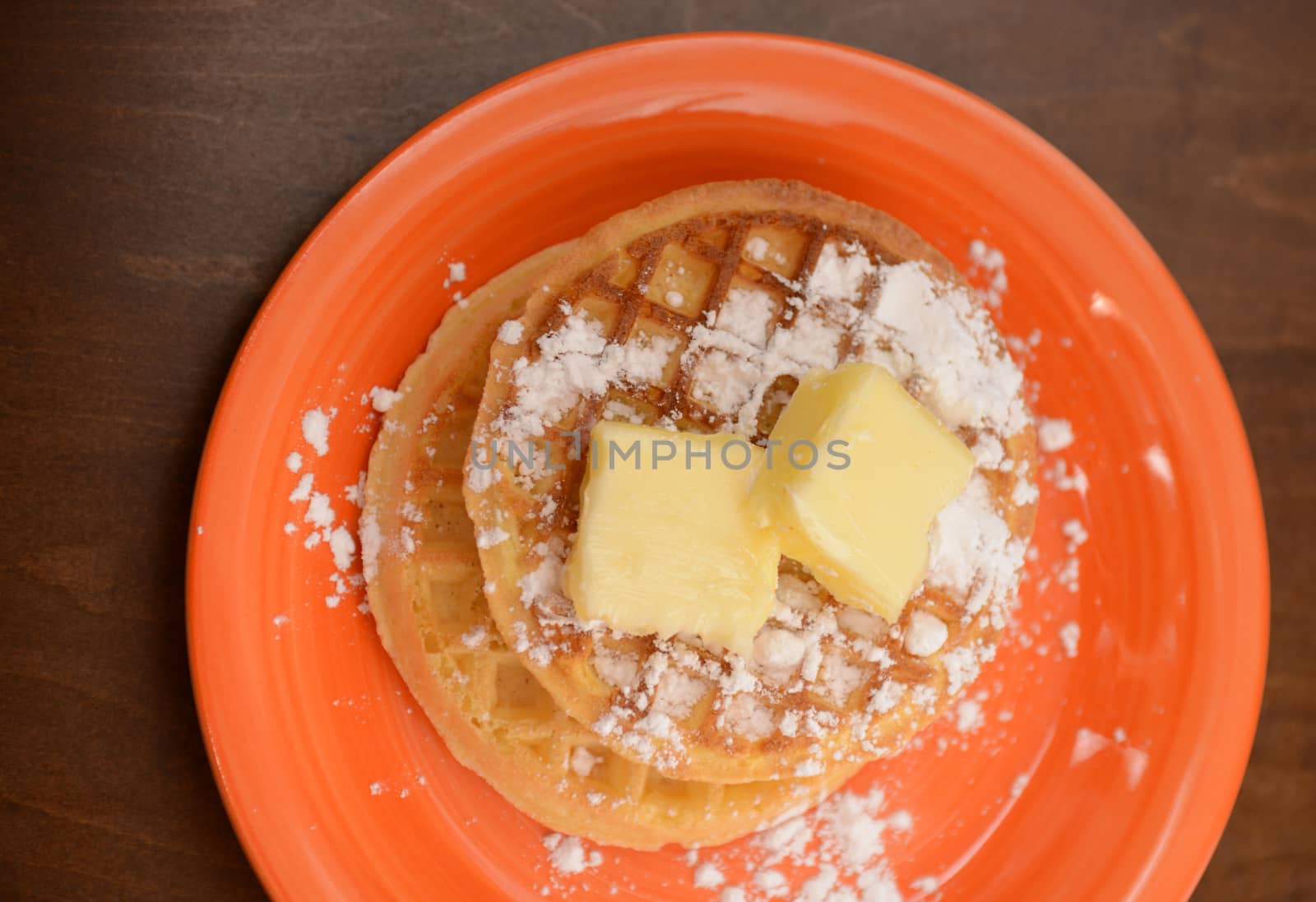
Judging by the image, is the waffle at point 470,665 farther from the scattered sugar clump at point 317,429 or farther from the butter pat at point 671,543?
the butter pat at point 671,543

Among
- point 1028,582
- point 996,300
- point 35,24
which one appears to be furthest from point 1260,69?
point 35,24


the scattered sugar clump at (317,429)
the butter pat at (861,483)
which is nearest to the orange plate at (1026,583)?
the scattered sugar clump at (317,429)

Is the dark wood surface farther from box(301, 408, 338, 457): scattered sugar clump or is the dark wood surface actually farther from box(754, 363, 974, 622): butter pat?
box(754, 363, 974, 622): butter pat

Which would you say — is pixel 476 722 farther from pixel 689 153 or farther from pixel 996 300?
pixel 996 300

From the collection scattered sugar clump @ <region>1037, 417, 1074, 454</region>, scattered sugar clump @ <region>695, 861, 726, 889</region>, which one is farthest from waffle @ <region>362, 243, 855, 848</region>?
scattered sugar clump @ <region>1037, 417, 1074, 454</region>

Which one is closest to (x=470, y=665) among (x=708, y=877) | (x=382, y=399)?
(x=382, y=399)
